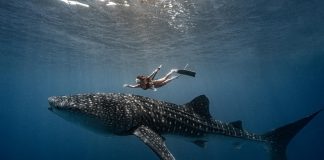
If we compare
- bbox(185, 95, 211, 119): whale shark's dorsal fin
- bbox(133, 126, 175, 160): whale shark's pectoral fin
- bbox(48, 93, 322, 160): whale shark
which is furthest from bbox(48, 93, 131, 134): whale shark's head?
bbox(185, 95, 211, 119): whale shark's dorsal fin

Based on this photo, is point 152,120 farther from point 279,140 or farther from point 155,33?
point 155,33

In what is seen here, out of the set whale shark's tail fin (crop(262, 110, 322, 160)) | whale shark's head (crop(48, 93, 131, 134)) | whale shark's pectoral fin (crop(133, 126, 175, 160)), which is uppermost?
whale shark's head (crop(48, 93, 131, 134))

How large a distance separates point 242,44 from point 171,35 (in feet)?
33.5

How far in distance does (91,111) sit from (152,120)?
58.6 inches

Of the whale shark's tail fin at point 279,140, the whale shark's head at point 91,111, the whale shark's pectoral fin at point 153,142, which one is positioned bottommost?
the whale shark's tail fin at point 279,140

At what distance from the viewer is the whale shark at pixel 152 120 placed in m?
6.47

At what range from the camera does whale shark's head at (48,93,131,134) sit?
6.43 meters

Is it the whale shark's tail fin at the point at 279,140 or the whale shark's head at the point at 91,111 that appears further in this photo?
the whale shark's tail fin at the point at 279,140

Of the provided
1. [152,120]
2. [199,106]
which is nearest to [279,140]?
[199,106]

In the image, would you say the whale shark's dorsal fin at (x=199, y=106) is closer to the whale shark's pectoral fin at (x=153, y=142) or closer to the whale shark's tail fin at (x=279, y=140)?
the whale shark's pectoral fin at (x=153, y=142)

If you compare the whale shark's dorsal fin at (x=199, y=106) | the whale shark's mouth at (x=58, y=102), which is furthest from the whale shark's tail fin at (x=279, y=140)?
the whale shark's mouth at (x=58, y=102)

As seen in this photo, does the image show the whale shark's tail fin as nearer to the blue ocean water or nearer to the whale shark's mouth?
the blue ocean water

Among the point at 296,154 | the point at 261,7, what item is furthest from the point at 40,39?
the point at 296,154

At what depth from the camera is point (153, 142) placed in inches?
242
